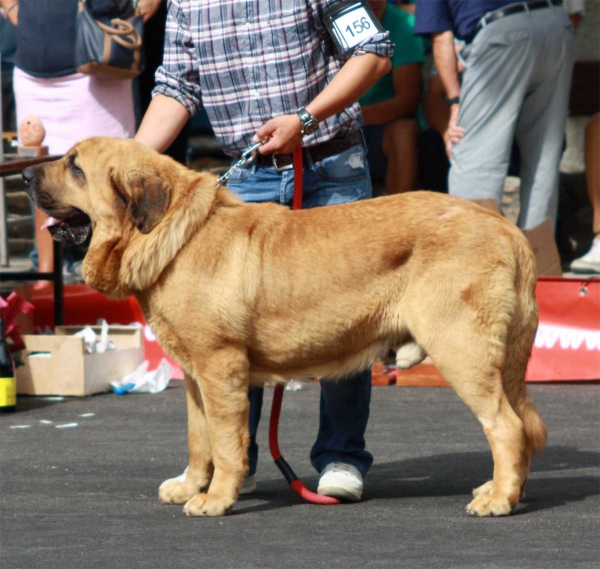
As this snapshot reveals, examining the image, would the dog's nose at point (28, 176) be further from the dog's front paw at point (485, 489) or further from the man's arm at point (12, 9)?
the man's arm at point (12, 9)

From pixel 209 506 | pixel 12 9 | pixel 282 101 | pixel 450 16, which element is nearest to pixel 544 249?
pixel 450 16

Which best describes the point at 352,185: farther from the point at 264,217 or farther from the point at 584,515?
the point at 584,515

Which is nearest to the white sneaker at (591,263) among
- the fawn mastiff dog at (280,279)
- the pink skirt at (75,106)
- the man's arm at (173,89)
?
the pink skirt at (75,106)

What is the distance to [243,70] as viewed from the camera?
15.4 feet

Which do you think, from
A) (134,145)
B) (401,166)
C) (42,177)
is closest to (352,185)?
(134,145)

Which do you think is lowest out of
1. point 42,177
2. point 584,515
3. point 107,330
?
point 107,330

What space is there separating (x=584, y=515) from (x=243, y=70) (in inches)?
86.6

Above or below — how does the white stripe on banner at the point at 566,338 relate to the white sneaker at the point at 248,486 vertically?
below

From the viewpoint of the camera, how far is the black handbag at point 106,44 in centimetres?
800

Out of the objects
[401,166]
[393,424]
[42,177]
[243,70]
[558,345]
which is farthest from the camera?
[401,166]

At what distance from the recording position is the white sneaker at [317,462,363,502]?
4.65 m

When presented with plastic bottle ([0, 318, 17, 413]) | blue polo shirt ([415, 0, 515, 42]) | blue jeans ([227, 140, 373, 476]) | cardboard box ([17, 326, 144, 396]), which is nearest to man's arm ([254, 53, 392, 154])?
blue jeans ([227, 140, 373, 476])

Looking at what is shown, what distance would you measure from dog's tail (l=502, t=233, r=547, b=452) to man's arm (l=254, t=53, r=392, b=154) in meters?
0.85

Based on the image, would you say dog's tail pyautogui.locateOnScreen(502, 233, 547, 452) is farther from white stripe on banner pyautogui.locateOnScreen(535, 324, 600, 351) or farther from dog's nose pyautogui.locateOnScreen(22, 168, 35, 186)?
white stripe on banner pyautogui.locateOnScreen(535, 324, 600, 351)
